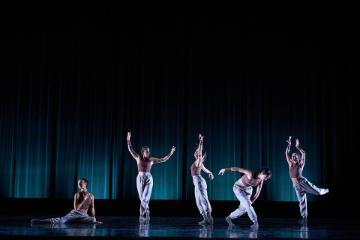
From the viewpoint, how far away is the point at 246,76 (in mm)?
12031

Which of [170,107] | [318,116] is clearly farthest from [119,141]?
[318,116]

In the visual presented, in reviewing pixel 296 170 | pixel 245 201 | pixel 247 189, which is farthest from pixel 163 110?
pixel 245 201

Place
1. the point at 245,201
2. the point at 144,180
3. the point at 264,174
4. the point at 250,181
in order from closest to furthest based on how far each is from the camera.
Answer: the point at 264,174 → the point at 245,201 → the point at 250,181 → the point at 144,180

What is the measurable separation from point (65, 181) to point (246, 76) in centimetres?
532

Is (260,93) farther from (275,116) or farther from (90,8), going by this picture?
(90,8)

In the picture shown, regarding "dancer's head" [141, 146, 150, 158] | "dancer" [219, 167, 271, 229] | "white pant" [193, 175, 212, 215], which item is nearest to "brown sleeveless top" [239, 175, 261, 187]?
"dancer" [219, 167, 271, 229]

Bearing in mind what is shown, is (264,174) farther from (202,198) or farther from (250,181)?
(202,198)

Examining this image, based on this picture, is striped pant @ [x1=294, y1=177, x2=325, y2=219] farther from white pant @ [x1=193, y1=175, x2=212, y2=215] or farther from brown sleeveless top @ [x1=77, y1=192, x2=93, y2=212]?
brown sleeveless top @ [x1=77, y1=192, x2=93, y2=212]

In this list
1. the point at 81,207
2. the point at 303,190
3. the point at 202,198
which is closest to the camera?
the point at 81,207

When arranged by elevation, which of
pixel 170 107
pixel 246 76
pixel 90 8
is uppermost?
pixel 90 8

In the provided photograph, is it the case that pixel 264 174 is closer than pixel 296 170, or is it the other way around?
pixel 264 174

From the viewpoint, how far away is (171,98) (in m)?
12.0

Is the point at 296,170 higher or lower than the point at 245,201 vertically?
higher

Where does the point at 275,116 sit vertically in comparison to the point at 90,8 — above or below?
below
